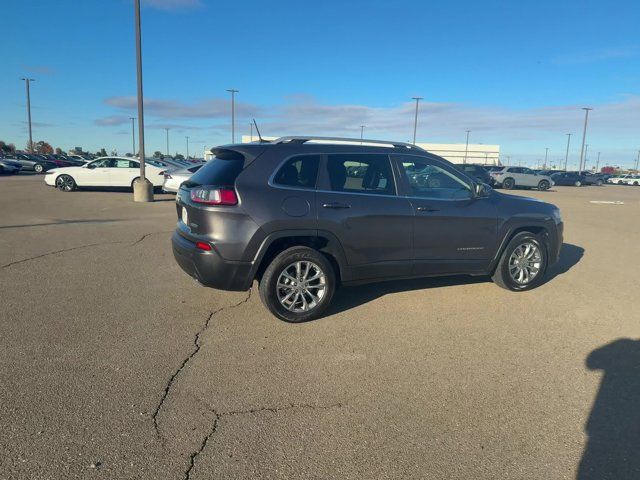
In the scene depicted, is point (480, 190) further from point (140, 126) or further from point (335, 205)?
point (140, 126)

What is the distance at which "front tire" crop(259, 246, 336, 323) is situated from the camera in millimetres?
4414

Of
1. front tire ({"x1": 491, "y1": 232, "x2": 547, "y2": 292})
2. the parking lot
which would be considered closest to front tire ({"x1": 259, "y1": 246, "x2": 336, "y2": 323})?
the parking lot

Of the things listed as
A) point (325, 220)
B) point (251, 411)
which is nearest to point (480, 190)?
point (325, 220)

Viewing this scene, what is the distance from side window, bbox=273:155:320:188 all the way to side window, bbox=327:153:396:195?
171mm

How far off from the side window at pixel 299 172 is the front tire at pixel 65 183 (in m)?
16.9

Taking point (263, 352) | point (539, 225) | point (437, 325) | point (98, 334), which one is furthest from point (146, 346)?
point (539, 225)

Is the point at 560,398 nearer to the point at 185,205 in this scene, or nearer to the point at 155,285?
the point at 185,205

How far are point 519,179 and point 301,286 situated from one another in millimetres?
34144

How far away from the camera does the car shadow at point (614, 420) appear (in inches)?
101

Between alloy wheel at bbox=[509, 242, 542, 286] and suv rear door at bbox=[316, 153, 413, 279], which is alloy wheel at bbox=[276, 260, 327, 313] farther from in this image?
alloy wheel at bbox=[509, 242, 542, 286]

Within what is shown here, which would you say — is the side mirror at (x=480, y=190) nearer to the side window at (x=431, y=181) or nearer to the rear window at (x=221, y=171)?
the side window at (x=431, y=181)

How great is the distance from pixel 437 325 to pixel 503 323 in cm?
72

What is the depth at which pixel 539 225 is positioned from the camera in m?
5.84

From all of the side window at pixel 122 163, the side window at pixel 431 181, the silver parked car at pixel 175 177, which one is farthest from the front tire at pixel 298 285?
the side window at pixel 122 163
